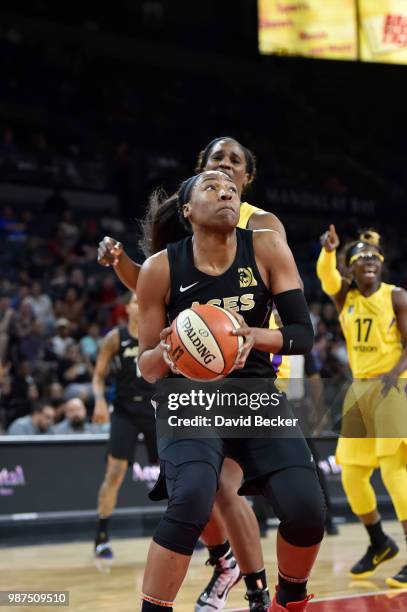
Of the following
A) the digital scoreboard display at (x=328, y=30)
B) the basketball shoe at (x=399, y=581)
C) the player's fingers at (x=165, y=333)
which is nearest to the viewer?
the player's fingers at (x=165, y=333)

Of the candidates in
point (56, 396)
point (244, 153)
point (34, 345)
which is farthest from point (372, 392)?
point (34, 345)

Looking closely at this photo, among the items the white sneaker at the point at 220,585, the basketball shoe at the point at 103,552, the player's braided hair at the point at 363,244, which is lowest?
Answer: the basketball shoe at the point at 103,552

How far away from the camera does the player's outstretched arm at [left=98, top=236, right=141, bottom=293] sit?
4863 millimetres

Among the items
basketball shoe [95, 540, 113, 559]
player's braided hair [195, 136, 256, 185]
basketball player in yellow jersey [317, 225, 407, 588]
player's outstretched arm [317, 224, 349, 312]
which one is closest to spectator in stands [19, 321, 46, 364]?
basketball shoe [95, 540, 113, 559]

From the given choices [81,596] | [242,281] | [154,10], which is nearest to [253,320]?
[242,281]

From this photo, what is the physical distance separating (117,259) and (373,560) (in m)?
3.26

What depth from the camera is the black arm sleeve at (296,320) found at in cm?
430

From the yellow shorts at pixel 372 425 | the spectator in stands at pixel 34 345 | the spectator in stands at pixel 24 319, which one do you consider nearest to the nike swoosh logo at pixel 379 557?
the yellow shorts at pixel 372 425

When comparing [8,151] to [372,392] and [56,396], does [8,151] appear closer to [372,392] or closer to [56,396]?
[56,396]

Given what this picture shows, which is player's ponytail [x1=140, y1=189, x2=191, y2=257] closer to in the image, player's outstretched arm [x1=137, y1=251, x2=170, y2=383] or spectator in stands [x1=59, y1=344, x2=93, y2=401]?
player's outstretched arm [x1=137, y1=251, x2=170, y2=383]

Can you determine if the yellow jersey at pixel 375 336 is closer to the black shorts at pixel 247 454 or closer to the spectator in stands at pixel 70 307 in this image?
the black shorts at pixel 247 454

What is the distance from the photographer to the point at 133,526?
32.9 ft

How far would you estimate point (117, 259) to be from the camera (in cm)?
493

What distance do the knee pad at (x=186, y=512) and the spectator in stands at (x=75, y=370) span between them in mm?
7869
